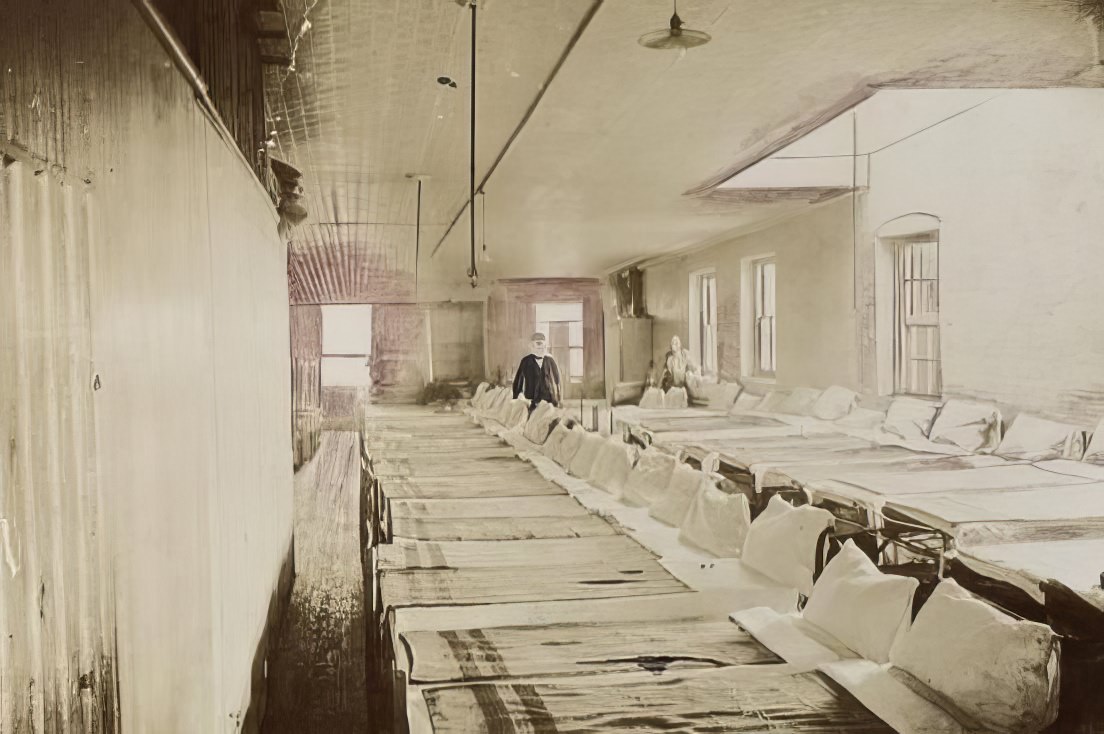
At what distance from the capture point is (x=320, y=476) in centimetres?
902

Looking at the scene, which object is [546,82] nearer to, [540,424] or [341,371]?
[341,371]

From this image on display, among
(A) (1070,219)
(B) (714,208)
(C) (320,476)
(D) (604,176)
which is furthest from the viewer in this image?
(C) (320,476)

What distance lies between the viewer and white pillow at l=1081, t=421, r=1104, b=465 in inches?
171

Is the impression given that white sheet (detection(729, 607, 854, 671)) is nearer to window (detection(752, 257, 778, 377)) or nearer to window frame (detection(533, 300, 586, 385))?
window (detection(752, 257, 778, 377))

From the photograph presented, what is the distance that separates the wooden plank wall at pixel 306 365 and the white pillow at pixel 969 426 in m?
3.91

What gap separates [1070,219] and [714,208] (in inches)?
128

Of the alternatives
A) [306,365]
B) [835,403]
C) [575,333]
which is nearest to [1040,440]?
[835,403]

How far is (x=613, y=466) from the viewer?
4.52 metres

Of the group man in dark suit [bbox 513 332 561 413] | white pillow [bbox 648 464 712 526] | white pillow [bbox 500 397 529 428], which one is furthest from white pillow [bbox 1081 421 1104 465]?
man in dark suit [bbox 513 332 561 413]

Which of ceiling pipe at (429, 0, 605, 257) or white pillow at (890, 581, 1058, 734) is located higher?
ceiling pipe at (429, 0, 605, 257)

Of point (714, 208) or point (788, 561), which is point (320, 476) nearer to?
point (714, 208)

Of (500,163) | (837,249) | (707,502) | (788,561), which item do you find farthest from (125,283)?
(837,249)

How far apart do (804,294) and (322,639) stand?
201 inches

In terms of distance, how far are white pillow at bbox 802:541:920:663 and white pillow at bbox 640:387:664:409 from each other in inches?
259
